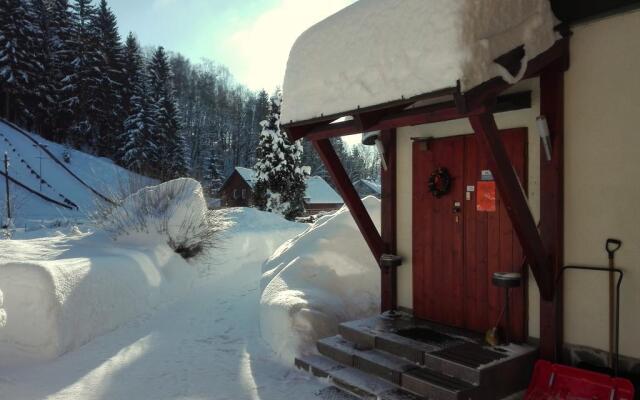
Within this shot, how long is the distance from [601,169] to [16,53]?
37.5 meters

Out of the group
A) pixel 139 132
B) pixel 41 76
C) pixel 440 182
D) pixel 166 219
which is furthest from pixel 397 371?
pixel 41 76

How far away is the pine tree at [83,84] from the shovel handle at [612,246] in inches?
1521

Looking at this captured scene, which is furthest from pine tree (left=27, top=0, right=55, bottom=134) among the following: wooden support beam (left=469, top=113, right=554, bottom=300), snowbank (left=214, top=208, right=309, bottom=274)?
wooden support beam (left=469, top=113, right=554, bottom=300)

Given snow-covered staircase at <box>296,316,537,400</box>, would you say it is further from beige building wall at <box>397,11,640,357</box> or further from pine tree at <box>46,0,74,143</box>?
pine tree at <box>46,0,74,143</box>

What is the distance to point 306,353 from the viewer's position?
5.42 m

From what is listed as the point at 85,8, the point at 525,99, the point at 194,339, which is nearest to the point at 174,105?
the point at 85,8

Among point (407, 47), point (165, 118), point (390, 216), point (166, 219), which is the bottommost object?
point (166, 219)

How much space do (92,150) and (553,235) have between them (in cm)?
3999

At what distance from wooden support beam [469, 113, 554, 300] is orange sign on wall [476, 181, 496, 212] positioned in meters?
0.78

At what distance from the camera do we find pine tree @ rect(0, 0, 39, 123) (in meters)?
31.7

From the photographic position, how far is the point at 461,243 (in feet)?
16.6

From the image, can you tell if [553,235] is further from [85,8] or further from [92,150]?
[85,8]

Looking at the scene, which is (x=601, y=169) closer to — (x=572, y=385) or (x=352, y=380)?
(x=572, y=385)

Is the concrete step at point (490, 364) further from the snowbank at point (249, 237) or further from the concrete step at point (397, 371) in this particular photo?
the snowbank at point (249, 237)
